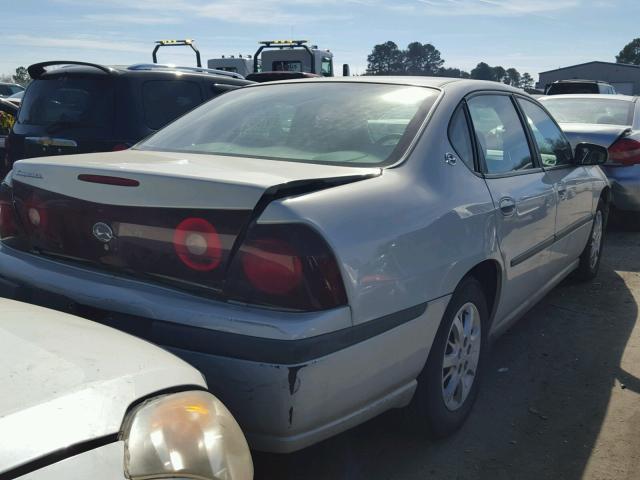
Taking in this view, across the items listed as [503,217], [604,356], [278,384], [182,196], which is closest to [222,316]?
[278,384]

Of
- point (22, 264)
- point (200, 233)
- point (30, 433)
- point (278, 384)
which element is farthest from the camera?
point (22, 264)

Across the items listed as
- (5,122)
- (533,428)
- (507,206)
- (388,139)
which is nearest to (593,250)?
(507,206)

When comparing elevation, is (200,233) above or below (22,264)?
above

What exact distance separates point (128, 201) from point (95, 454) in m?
1.19

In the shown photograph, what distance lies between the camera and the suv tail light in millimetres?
2037

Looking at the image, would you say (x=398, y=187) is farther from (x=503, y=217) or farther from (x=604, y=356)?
(x=604, y=356)

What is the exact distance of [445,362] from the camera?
2787 mm

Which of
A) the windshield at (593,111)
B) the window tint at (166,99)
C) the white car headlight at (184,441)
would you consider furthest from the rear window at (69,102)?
the windshield at (593,111)

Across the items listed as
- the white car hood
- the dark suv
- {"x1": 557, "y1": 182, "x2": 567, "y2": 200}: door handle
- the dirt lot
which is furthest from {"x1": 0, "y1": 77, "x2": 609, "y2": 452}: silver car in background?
the dark suv

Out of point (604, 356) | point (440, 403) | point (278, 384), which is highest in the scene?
point (278, 384)

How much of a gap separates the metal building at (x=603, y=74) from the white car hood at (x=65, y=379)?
5388 cm

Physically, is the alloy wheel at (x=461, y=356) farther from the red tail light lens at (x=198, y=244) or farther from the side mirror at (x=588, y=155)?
the side mirror at (x=588, y=155)

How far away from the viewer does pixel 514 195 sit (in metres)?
3.25

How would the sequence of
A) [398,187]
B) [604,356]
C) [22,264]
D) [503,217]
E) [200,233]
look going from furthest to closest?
[604,356], [503,217], [22,264], [398,187], [200,233]
